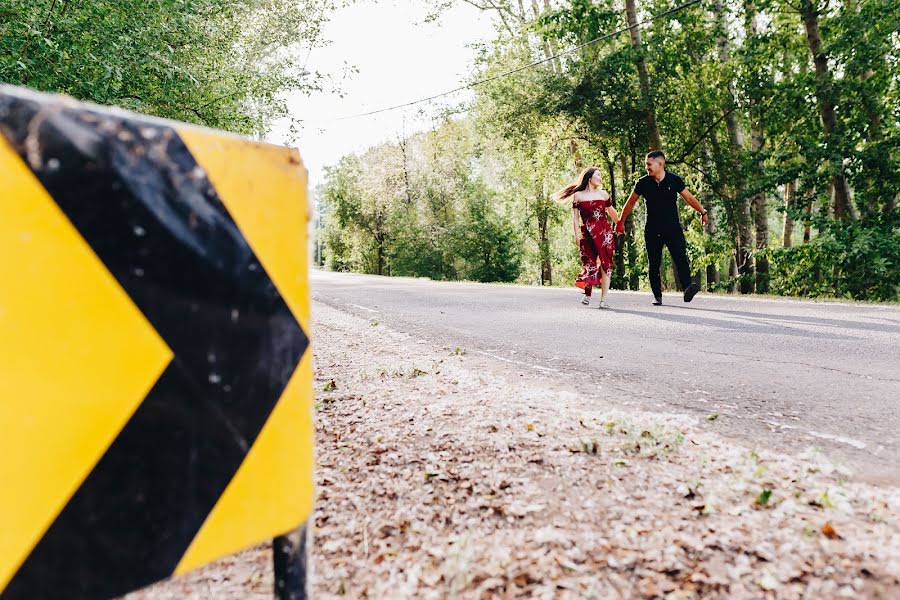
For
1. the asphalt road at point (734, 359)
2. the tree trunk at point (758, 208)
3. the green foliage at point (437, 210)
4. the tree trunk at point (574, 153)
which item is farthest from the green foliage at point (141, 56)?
the green foliage at point (437, 210)

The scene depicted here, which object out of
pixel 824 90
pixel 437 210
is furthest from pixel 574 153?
pixel 437 210

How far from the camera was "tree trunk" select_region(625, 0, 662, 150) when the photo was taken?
55.6ft

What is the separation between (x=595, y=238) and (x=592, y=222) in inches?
10.2

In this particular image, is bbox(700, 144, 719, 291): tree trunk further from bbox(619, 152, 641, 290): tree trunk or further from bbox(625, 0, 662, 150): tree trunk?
bbox(619, 152, 641, 290): tree trunk

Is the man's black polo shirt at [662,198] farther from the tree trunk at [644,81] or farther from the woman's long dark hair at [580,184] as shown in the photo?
the tree trunk at [644,81]

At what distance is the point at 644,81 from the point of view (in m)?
17.5

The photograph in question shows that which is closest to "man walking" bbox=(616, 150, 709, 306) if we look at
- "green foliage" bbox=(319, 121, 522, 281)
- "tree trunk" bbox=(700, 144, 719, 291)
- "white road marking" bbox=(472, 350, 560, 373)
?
"white road marking" bbox=(472, 350, 560, 373)

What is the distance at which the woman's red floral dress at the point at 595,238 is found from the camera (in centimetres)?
912

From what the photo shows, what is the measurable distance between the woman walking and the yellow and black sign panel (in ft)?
27.0

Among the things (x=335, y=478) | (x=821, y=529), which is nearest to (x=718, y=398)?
(x=821, y=529)

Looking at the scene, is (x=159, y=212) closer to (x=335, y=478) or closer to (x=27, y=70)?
(x=335, y=478)

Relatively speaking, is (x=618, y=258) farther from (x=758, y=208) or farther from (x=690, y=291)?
(x=690, y=291)

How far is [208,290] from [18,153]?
13.8 inches

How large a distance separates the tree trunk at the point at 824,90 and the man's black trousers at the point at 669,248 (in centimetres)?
649
